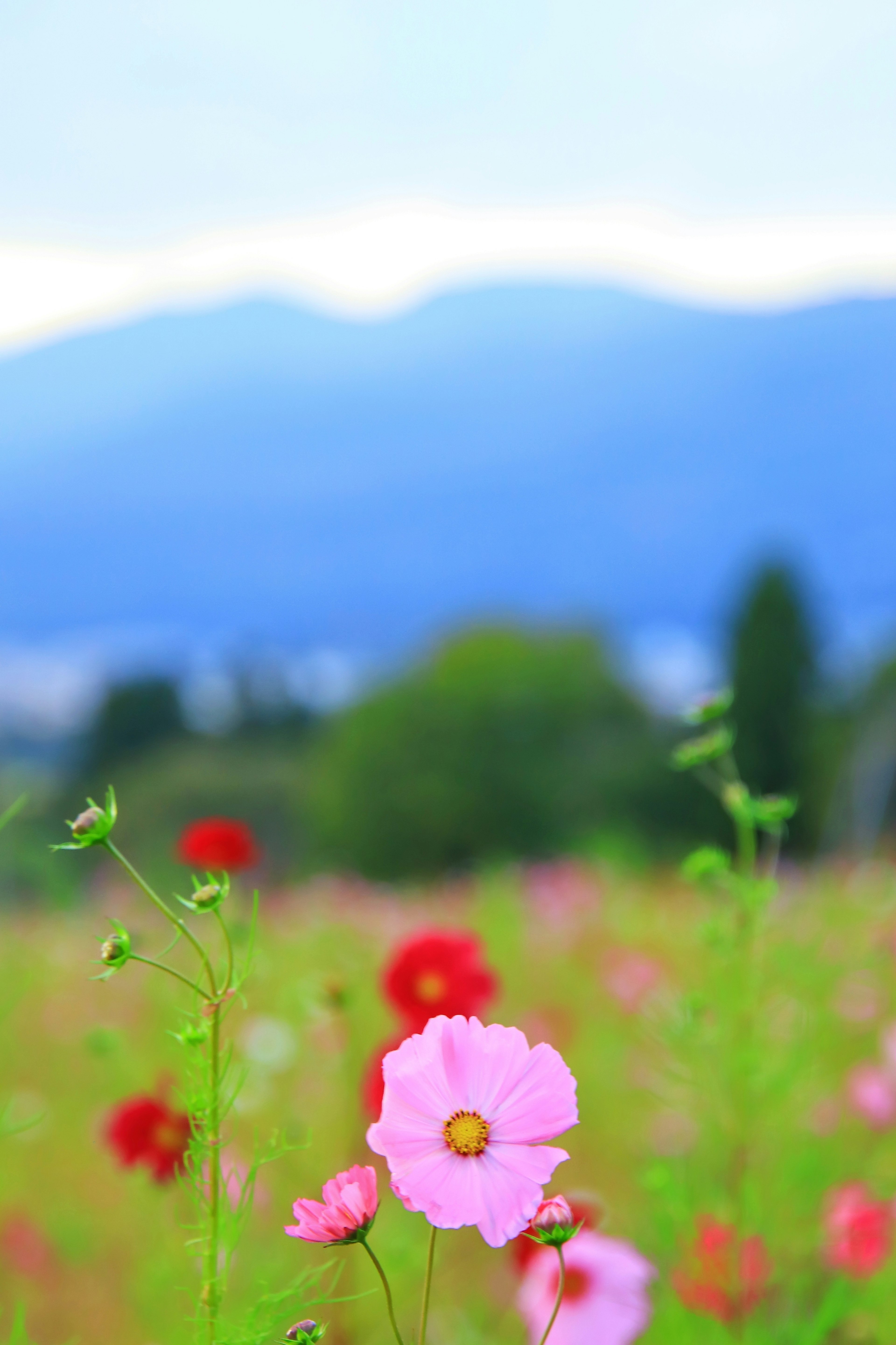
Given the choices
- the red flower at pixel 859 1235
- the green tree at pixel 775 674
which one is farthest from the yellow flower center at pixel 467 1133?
the green tree at pixel 775 674

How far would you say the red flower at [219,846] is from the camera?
1.09 meters

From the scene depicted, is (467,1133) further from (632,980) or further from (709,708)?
(632,980)

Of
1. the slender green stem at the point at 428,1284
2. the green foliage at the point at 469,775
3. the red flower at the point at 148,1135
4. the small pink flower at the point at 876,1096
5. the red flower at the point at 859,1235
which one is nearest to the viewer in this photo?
the slender green stem at the point at 428,1284

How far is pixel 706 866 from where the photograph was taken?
79cm

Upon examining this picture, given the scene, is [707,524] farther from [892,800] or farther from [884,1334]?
[884,1334]

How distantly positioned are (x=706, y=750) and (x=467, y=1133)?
40 centimetres

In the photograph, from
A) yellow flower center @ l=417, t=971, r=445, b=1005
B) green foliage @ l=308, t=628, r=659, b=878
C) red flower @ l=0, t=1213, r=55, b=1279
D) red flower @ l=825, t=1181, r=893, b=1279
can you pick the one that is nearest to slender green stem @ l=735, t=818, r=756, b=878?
yellow flower center @ l=417, t=971, r=445, b=1005

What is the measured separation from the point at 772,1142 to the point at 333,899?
250 cm

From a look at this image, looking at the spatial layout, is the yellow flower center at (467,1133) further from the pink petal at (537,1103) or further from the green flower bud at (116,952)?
the green flower bud at (116,952)

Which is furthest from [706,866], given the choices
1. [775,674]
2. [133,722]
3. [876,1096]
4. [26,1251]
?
[133,722]

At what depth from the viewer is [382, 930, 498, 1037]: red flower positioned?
3.58ft

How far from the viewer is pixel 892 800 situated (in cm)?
1427

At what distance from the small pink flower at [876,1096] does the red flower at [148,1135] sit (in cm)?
90

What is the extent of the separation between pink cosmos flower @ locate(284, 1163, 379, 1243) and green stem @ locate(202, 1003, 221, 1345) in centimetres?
6
